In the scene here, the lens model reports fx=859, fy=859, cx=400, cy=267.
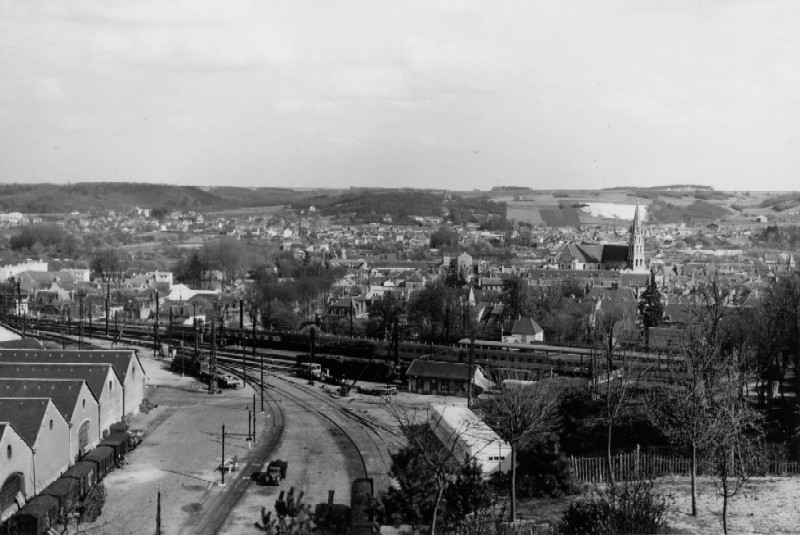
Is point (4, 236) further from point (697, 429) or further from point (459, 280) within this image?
point (697, 429)

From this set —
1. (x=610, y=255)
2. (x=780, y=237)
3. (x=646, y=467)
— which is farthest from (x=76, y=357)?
(x=780, y=237)

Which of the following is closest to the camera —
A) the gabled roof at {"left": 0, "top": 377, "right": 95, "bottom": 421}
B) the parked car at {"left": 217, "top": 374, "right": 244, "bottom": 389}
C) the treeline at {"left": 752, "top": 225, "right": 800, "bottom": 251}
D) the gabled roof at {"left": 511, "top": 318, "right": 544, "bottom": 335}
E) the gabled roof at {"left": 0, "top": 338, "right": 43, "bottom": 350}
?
the gabled roof at {"left": 0, "top": 377, "right": 95, "bottom": 421}

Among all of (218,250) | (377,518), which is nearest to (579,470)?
(377,518)

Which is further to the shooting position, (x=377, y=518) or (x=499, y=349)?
(x=499, y=349)

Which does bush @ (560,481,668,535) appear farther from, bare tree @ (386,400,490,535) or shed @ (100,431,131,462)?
shed @ (100,431,131,462)

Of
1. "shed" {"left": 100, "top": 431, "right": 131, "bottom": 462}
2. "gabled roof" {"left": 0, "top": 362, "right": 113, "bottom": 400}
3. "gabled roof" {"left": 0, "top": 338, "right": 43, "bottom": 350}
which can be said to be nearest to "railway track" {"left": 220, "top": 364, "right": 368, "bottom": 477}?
"shed" {"left": 100, "top": 431, "right": 131, "bottom": 462}

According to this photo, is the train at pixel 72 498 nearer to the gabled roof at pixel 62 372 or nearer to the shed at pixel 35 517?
the shed at pixel 35 517
